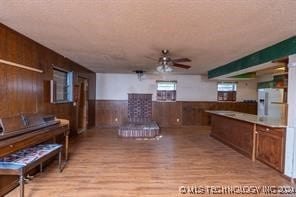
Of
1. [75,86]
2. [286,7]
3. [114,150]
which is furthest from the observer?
[75,86]

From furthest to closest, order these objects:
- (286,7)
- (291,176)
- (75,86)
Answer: (75,86) → (291,176) → (286,7)

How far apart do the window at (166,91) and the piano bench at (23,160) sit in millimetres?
7009

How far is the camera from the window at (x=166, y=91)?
34.2ft

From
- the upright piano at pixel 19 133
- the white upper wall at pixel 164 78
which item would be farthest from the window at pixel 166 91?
the upright piano at pixel 19 133

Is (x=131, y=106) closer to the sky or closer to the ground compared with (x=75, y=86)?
closer to the ground

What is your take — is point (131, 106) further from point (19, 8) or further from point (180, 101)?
point (19, 8)

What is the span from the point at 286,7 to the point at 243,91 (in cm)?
845

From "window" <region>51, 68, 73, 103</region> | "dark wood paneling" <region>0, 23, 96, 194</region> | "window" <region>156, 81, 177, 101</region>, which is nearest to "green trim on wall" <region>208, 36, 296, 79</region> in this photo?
"window" <region>156, 81, 177, 101</region>

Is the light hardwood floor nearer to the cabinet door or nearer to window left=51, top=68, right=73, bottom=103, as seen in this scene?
the cabinet door

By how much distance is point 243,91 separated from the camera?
1052 cm

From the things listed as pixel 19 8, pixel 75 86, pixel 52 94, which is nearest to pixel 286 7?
pixel 19 8

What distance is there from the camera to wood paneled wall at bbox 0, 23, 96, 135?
132 inches

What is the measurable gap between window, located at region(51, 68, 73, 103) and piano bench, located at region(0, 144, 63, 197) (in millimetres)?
2314

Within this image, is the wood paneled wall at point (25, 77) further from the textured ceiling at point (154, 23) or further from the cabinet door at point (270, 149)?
the cabinet door at point (270, 149)
